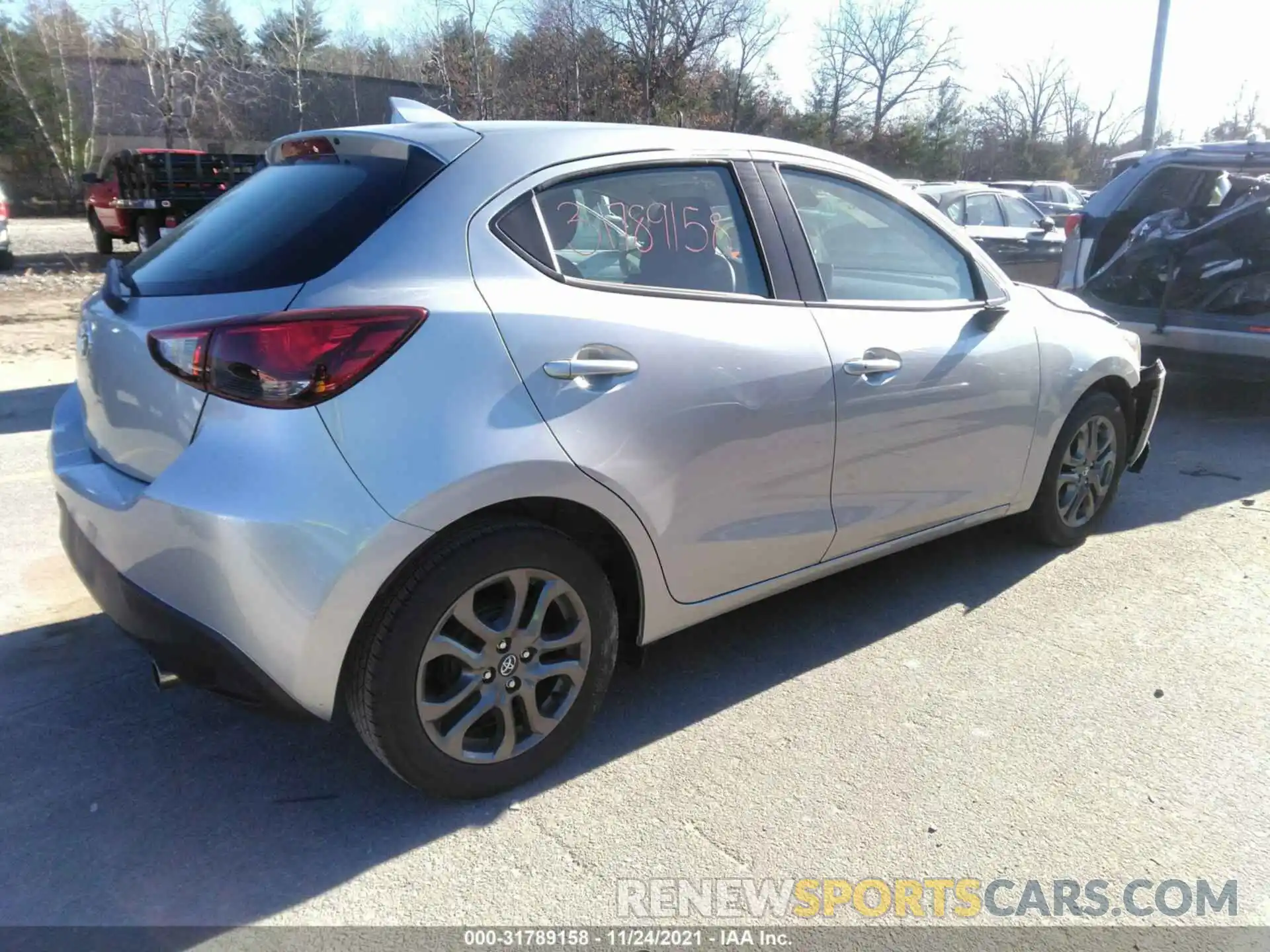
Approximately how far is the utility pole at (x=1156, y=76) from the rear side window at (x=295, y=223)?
19.4 metres

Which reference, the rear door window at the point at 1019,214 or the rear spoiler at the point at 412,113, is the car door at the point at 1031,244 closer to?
the rear door window at the point at 1019,214

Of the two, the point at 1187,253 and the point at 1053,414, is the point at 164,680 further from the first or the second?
the point at 1187,253

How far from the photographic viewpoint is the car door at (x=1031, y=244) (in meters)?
12.0

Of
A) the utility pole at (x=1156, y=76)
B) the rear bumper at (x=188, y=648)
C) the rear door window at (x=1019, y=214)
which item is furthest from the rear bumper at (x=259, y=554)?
the utility pole at (x=1156, y=76)

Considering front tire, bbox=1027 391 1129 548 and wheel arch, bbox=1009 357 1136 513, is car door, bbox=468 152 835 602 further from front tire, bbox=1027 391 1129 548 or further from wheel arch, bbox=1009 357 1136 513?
front tire, bbox=1027 391 1129 548

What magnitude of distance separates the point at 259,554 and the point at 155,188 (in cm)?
1585

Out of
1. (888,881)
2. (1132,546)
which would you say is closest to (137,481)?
(888,881)

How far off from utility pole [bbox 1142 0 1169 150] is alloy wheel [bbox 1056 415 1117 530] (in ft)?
55.2

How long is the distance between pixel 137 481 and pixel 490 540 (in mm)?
908

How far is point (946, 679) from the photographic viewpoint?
3.43 m

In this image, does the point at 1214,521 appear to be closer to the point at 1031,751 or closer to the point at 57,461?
the point at 1031,751

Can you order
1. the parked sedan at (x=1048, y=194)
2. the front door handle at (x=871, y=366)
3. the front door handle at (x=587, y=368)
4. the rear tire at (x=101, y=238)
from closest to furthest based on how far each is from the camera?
the front door handle at (x=587, y=368)
the front door handle at (x=871, y=366)
the rear tire at (x=101, y=238)
the parked sedan at (x=1048, y=194)

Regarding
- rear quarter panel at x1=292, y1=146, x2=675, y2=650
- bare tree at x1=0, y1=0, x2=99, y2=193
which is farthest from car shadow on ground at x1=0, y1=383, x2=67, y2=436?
bare tree at x1=0, y1=0, x2=99, y2=193

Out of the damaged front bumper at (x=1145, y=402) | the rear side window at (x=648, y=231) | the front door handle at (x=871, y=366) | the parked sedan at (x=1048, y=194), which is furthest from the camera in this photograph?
the parked sedan at (x=1048, y=194)
